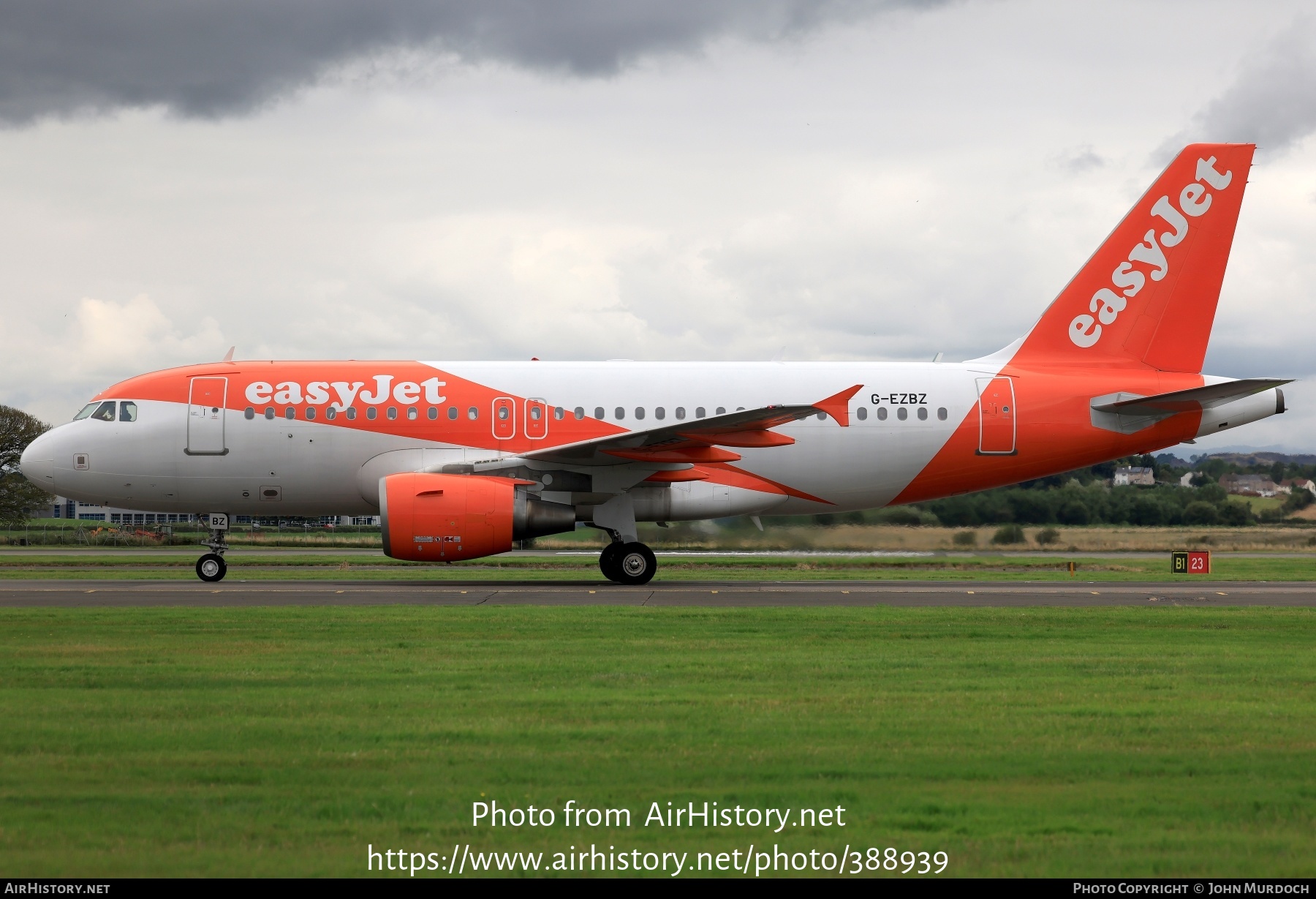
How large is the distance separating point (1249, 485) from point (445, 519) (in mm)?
42606

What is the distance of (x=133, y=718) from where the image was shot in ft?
26.2

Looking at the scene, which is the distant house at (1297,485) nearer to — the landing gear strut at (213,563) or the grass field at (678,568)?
the grass field at (678,568)

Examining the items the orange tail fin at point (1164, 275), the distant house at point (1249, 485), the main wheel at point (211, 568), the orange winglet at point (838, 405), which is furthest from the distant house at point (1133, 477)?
the main wheel at point (211, 568)

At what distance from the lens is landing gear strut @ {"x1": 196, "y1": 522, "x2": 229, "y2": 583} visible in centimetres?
2158

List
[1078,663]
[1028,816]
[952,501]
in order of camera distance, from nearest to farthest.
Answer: [1028,816] → [1078,663] → [952,501]

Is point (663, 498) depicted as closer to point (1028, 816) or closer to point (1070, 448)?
point (1070, 448)

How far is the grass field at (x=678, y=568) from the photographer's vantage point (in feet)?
79.4

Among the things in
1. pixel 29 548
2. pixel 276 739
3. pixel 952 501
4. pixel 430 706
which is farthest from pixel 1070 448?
pixel 29 548

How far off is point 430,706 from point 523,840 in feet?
10.9

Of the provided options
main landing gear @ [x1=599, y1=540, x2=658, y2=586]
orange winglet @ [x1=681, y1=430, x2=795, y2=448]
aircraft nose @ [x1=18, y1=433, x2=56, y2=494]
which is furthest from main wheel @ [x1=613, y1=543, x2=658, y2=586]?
aircraft nose @ [x1=18, y1=433, x2=56, y2=494]

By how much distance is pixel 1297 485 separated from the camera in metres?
52.3

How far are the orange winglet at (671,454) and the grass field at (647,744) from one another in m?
7.50

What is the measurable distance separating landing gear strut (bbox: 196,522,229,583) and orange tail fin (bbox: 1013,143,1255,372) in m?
15.3

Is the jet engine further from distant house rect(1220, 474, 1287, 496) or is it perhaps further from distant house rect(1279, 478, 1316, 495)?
distant house rect(1279, 478, 1316, 495)
